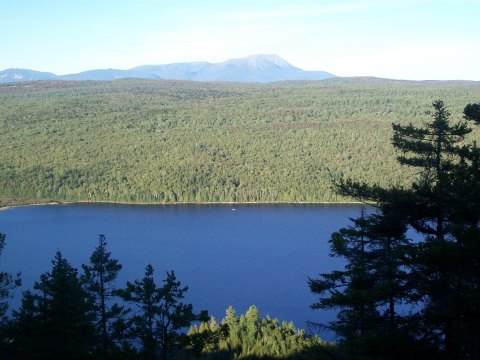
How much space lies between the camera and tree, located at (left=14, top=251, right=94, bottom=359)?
7.54m

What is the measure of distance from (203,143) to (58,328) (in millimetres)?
69441

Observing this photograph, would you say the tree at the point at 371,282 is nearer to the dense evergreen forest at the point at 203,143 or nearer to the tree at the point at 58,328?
the tree at the point at 58,328

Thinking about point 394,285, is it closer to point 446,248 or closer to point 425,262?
point 425,262

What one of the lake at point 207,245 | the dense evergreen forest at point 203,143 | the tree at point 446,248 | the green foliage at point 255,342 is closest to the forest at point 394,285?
the tree at point 446,248

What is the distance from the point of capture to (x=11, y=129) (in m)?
83.7

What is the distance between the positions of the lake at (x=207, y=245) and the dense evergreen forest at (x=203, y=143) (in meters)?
5.22

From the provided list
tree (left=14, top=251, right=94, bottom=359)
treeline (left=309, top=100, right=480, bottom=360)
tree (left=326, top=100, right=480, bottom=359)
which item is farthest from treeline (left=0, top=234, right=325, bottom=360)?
tree (left=326, top=100, right=480, bottom=359)

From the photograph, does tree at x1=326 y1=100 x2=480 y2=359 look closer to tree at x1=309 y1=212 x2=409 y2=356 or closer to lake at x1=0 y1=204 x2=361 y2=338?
tree at x1=309 y1=212 x2=409 y2=356

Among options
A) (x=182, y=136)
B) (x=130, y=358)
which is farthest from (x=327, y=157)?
(x=130, y=358)

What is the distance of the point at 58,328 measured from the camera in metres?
7.62

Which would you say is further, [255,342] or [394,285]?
[255,342]

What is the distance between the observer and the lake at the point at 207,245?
25.3m

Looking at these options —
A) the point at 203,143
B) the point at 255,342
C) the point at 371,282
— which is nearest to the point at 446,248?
the point at 371,282

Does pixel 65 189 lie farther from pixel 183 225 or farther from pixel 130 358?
pixel 130 358
